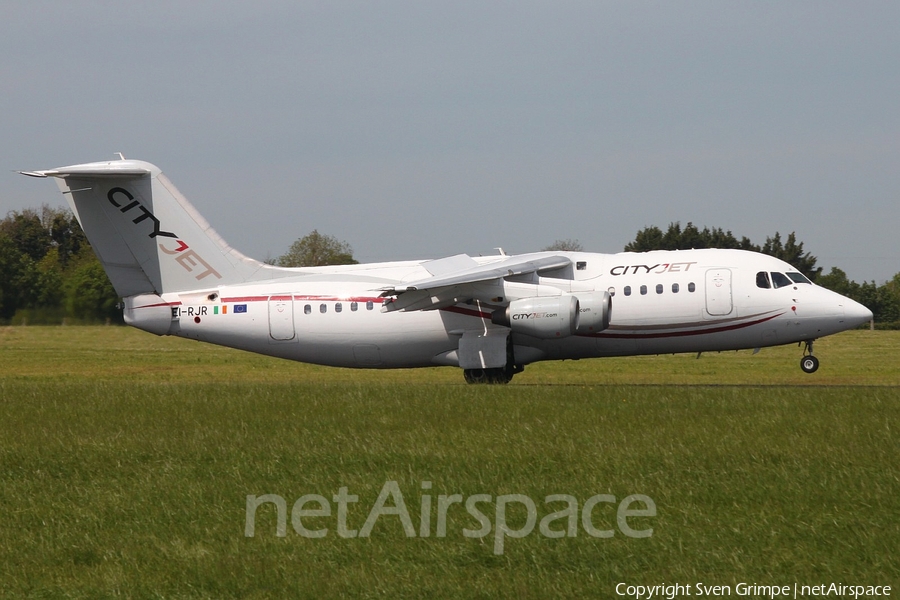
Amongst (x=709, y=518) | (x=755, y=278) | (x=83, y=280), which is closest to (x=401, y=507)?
(x=709, y=518)

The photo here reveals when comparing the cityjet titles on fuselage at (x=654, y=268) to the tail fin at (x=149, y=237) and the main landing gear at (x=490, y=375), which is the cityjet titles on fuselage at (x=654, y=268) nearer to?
the main landing gear at (x=490, y=375)

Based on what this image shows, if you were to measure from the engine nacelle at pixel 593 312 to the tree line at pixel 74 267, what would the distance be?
11342 mm

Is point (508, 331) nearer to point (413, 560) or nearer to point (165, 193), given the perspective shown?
point (165, 193)

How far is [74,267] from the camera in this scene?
3544cm

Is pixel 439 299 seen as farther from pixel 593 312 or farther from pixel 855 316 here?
pixel 855 316

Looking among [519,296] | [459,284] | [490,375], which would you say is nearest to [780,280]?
[519,296]

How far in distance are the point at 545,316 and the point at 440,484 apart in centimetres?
1039

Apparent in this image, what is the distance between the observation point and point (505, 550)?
8305 mm

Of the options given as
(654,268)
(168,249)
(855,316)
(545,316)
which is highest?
(168,249)

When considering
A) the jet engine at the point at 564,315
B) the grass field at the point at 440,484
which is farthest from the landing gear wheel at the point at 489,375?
the grass field at the point at 440,484

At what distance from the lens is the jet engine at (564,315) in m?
20.2

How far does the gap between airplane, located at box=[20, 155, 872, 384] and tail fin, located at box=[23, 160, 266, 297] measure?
0.03m

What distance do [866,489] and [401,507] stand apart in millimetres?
4336

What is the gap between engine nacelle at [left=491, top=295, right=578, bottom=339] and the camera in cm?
2020
